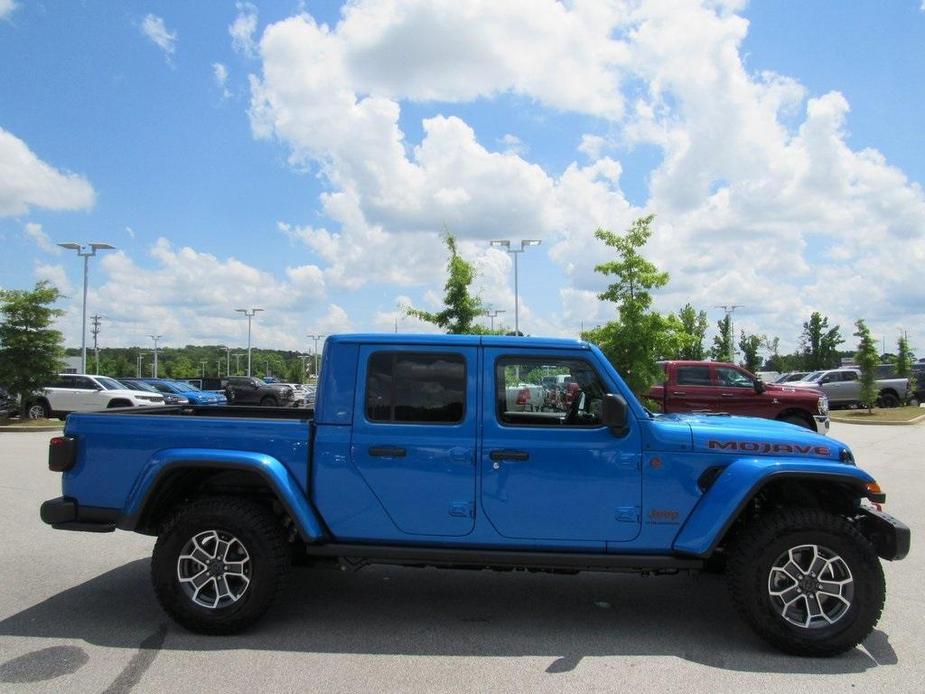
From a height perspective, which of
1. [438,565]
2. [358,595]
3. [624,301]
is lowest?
[358,595]

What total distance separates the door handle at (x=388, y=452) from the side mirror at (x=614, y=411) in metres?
1.22

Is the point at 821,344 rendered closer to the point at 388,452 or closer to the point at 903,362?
the point at 903,362

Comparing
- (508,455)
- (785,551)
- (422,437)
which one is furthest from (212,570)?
(785,551)

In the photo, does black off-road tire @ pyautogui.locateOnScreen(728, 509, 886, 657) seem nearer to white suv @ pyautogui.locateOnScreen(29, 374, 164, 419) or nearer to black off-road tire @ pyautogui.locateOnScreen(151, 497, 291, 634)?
black off-road tire @ pyautogui.locateOnScreen(151, 497, 291, 634)

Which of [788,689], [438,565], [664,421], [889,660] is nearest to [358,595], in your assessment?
[438,565]

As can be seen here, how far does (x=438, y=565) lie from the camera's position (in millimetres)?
4355

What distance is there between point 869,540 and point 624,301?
12.4 m

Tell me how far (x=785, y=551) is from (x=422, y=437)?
7.38ft

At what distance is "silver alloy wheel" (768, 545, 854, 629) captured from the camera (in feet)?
13.6

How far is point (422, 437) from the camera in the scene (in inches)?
171

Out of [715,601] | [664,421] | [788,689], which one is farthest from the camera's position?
[715,601]

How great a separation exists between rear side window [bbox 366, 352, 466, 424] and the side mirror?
2.83ft

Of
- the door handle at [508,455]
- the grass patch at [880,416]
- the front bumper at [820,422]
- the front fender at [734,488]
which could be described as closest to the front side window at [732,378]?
the front bumper at [820,422]

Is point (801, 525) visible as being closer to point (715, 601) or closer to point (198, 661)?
point (715, 601)
